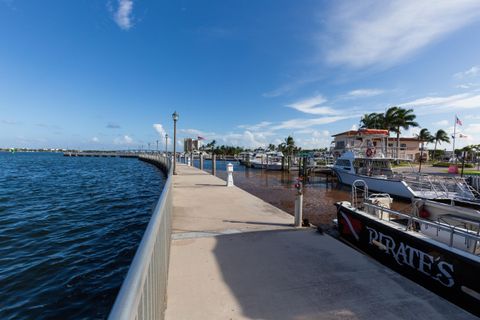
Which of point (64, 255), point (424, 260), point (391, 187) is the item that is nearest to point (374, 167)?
point (391, 187)

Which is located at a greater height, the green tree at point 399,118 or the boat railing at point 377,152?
the green tree at point 399,118

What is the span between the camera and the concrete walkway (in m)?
3.14

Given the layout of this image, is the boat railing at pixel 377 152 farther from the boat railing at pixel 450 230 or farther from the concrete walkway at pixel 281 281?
the concrete walkway at pixel 281 281

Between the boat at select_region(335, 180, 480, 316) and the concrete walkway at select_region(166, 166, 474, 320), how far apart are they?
76cm

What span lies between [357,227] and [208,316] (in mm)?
4675

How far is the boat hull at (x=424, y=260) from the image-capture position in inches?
147

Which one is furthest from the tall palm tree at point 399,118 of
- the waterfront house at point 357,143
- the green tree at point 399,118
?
the waterfront house at point 357,143

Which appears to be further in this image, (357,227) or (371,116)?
(371,116)

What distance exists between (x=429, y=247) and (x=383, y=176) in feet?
58.3

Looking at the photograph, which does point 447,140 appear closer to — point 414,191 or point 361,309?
point 414,191

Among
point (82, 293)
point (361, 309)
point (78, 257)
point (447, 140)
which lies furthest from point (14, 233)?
point (447, 140)

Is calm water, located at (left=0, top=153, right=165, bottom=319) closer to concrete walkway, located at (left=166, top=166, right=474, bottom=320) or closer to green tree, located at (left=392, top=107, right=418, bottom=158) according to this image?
concrete walkway, located at (left=166, top=166, right=474, bottom=320)

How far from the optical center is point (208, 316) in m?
3.03

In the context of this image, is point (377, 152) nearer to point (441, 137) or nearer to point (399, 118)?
point (399, 118)
